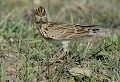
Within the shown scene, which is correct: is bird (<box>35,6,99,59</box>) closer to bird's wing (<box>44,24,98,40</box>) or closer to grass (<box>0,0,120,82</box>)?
bird's wing (<box>44,24,98,40</box>)

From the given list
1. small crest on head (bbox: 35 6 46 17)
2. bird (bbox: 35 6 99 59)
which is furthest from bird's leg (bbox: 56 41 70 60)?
small crest on head (bbox: 35 6 46 17)

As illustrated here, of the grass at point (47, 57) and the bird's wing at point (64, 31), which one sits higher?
the bird's wing at point (64, 31)

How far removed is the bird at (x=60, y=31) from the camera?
6797mm

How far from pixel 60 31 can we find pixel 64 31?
0.19ft

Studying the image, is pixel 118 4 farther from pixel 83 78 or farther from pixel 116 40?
pixel 83 78

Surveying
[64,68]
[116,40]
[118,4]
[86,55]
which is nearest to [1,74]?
[64,68]

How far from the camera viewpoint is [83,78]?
620cm

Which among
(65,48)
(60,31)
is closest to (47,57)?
(65,48)

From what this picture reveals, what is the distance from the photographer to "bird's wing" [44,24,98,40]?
22.3 ft

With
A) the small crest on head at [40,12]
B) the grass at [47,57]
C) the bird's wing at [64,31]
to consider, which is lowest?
the grass at [47,57]

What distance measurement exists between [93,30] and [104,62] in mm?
591

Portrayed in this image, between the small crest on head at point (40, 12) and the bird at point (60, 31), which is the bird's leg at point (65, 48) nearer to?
the bird at point (60, 31)

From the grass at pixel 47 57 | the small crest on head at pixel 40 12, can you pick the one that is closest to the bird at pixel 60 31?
the small crest on head at pixel 40 12

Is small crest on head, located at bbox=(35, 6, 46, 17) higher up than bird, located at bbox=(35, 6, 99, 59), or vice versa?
small crest on head, located at bbox=(35, 6, 46, 17)
